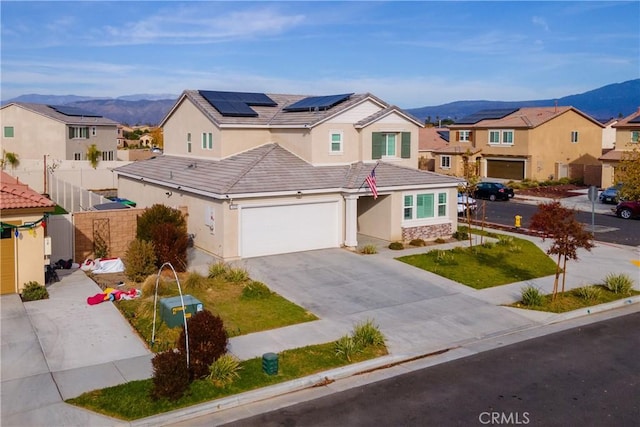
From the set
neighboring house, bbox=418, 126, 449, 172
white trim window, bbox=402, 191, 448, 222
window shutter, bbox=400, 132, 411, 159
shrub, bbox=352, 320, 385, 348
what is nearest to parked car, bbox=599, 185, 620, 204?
white trim window, bbox=402, 191, 448, 222

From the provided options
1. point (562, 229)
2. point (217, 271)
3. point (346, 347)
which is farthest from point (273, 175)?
point (346, 347)

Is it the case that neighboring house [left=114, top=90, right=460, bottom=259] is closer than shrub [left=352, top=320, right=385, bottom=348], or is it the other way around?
shrub [left=352, top=320, right=385, bottom=348]

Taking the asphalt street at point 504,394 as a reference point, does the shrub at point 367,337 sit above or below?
above

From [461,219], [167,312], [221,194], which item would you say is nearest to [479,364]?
[167,312]

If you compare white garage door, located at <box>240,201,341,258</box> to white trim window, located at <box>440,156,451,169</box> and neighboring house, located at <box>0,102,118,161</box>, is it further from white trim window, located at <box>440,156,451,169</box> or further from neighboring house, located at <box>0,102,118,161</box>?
neighboring house, located at <box>0,102,118,161</box>

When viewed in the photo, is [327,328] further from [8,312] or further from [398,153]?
[398,153]

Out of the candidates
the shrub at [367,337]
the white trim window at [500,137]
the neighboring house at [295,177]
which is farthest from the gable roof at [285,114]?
the white trim window at [500,137]

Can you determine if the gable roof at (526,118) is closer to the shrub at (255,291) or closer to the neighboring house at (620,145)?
the neighboring house at (620,145)

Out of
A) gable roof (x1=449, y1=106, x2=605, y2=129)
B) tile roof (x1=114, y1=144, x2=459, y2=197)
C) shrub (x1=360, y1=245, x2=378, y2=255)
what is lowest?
shrub (x1=360, y1=245, x2=378, y2=255)
